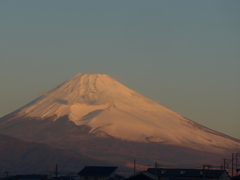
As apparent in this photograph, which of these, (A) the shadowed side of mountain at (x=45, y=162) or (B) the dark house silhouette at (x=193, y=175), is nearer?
(B) the dark house silhouette at (x=193, y=175)

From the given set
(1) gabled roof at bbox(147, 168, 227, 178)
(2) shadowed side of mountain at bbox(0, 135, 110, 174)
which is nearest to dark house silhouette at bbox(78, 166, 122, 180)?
(1) gabled roof at bbox(147, 168, 227, 178)

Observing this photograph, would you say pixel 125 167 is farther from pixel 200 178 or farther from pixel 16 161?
pixel 200 178

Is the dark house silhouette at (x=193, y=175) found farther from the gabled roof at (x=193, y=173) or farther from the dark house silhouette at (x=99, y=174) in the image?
the dark house silhouette at (x=99, y=174)

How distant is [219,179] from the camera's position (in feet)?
253

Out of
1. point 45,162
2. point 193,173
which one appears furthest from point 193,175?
point 45,162

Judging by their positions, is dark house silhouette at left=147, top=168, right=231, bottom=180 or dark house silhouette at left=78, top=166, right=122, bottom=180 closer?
dark house silhouette at left=147, top=168, right=231, bottom=180

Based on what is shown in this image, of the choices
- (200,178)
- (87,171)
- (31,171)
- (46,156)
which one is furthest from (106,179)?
(46,156)

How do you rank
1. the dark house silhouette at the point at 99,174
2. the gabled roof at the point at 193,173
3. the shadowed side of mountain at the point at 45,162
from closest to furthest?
the gabled roof at the point at 193,173, the dark house silhouette at the point at 99,174, the shadowed side of mountain at the point at 45,162

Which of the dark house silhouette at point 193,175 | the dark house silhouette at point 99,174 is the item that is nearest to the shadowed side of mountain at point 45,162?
the dark house silhouette at point 99,174

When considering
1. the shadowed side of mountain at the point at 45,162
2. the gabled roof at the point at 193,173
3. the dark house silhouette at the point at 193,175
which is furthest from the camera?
the shadowed side of mountain at the point at 45,162

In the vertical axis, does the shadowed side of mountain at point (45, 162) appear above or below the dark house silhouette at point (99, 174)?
above

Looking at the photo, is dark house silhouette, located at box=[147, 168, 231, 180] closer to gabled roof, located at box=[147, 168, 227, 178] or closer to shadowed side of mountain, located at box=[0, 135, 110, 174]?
gabled roof, located at box=[147, 168, 227, 178]

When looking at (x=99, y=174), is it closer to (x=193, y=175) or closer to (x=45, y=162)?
(x=193, y=175)

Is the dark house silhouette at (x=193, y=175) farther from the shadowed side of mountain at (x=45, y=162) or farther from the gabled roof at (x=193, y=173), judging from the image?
the shadowed side of mountain at (x=45, y=162)
